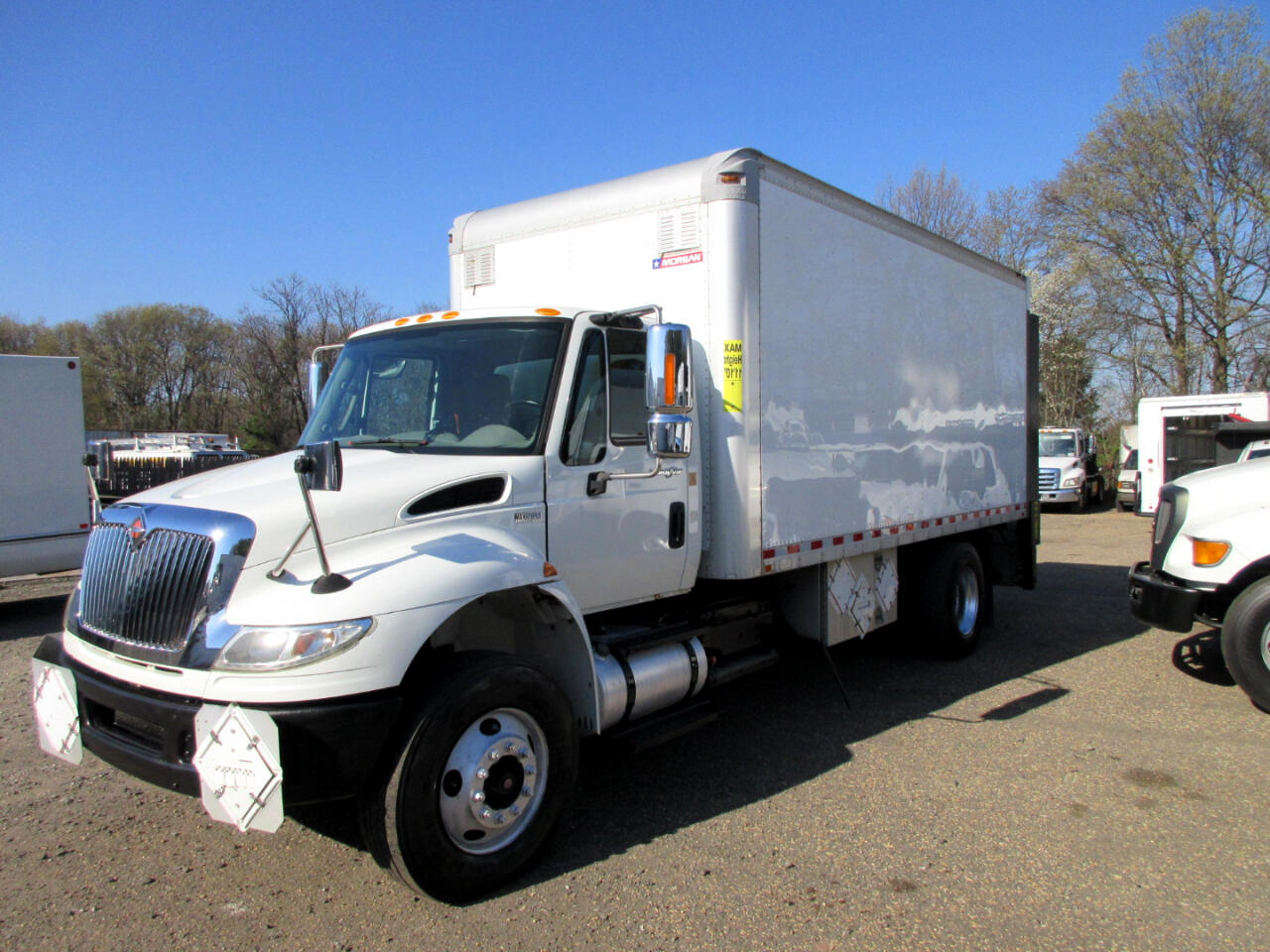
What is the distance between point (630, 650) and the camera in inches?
181

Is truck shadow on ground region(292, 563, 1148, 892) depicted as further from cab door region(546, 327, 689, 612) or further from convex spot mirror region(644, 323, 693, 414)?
convex spot mirror region(644, 323, 693, 414)

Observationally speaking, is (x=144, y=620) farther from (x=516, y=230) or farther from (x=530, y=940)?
(x=516, y=230)

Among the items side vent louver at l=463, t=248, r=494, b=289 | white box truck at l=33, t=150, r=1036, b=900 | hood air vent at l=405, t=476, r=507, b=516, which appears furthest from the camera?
side vent louver at l=463, t=248, r=494, b=289

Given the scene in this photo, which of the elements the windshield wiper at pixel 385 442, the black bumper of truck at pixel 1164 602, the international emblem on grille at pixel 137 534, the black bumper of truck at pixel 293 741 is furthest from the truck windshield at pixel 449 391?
the black bumper of truck at pixel 1164 602

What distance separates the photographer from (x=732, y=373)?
4.98m

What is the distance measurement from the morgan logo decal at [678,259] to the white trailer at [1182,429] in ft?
59.0

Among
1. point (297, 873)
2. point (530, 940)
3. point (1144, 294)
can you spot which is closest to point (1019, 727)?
point (530, 940)

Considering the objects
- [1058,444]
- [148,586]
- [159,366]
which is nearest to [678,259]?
[148,586]

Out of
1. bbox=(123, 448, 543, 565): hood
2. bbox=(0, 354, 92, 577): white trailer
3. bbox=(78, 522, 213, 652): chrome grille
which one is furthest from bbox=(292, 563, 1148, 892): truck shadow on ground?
bbox=(0, 354, 92, 577): white trailer

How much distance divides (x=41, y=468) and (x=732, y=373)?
28.6ft

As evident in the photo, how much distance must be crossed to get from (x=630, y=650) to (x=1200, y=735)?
3.92 meters

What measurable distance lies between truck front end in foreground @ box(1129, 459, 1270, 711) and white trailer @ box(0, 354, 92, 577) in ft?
35.6

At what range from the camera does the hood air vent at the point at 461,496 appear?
3.74 m

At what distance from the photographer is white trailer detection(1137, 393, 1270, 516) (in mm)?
19266
